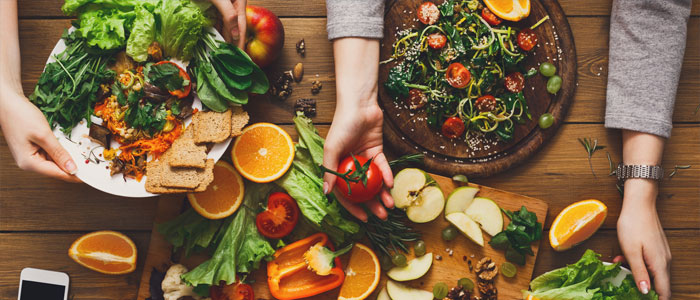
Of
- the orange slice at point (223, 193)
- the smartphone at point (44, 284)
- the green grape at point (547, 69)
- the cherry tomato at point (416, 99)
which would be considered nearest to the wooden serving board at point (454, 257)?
the orange slice at point (223, 193)

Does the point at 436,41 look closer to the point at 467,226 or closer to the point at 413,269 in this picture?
the point at 467,226

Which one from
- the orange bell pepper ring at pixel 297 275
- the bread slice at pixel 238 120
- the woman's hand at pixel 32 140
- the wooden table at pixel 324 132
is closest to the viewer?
the woman's hand at pixel 32 140

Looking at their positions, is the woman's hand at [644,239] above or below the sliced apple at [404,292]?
above

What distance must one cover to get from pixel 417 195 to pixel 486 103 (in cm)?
48

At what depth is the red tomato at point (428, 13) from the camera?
187cm

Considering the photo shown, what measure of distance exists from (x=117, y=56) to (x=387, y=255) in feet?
4.31

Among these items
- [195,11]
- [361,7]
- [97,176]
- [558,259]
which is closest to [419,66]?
[361,7]

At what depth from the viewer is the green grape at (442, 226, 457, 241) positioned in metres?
1.86

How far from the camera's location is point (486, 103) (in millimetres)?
1861

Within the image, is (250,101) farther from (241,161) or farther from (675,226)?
(675,226)

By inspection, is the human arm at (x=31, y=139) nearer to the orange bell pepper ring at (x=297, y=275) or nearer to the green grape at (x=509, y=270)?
the orange bell pepper ring at (x=297, y=275)

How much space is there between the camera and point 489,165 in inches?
74.4

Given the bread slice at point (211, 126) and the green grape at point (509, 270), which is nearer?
the bread slice at point (211, 126)

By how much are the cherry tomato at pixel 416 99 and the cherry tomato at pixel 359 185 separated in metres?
0.35
